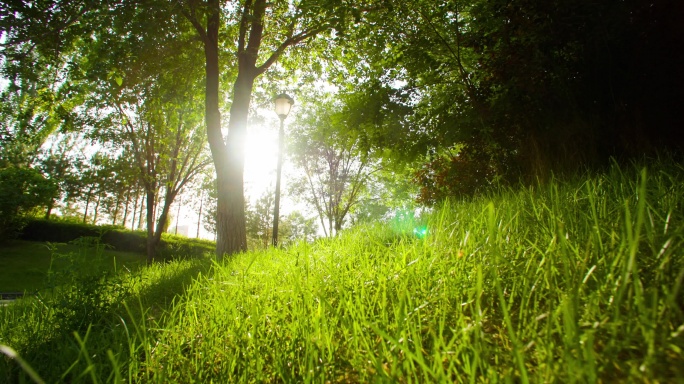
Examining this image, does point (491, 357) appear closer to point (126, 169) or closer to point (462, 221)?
point (462, 221)

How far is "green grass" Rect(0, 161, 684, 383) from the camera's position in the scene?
891mm

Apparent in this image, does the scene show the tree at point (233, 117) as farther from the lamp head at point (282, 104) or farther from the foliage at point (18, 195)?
the foliage at point (18, 195)

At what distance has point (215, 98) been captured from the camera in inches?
318

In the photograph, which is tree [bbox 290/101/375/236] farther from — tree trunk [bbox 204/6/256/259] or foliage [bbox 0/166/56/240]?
foliage [bbox 0/166/56/240]

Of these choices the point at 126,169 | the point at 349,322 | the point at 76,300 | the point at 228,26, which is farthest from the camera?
the point at 126,169

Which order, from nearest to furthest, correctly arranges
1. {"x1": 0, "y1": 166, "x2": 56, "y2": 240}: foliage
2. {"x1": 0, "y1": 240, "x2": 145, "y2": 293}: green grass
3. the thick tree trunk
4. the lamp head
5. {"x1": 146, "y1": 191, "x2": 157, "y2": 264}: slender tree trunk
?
1. the thick tree trunk
2. the lamp head
3. {"x1": 0, "y1": 240, "x2": 145, "y2": 293}: green grass
4. {"x1": 146, "y1": 191, "x2": 157, "y2": 264}: slender tree trunk
5. {"x1": 0, "y1": 166, "x2": 56, "y2": 240}: foliage

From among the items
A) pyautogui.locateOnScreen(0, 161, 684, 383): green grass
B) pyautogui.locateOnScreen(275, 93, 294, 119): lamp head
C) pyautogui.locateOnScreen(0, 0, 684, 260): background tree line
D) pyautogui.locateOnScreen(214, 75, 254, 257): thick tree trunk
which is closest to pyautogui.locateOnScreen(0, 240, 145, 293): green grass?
pyautogui.locateOnScreen(214, 75, 254, 257): thick tree trunk

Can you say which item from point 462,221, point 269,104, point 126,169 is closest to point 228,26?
point 269,104

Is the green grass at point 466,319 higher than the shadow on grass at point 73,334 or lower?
higher

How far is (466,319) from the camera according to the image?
4.71 ft

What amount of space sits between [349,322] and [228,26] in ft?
37.0

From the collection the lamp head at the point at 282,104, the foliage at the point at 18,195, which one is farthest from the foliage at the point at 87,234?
the lamp head at the point at 282,104

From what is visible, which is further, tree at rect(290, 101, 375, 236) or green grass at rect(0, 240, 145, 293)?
tree at rect(290, 101, 375, 236)

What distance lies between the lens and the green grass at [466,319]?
89 cm
